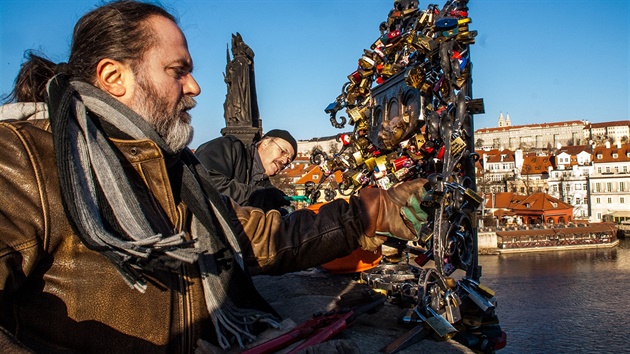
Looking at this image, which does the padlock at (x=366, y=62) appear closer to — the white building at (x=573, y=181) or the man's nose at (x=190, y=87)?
the man's nose at (x=190, y=87)

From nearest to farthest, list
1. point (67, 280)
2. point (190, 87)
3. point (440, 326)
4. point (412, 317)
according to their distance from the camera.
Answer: point (67, 280), point (190, 87), point (440, 326), point (412, 317)

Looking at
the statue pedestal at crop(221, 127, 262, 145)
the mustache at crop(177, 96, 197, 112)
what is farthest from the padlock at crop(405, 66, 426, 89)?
the statue pedestal at crop(221, 127, 262, 145)

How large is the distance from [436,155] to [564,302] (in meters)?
18.4

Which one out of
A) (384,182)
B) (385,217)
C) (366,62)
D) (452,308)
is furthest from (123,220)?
(366,62)

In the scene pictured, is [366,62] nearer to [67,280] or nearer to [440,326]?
[440,326]

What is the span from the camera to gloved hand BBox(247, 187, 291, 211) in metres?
4.85

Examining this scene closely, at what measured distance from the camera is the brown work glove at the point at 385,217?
2385 millimetres

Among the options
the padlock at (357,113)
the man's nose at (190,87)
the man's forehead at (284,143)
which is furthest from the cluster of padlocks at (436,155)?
the man's nose at (190,87)

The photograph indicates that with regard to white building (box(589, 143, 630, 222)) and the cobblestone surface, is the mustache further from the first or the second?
white building (box(589, 143, 630, 222))

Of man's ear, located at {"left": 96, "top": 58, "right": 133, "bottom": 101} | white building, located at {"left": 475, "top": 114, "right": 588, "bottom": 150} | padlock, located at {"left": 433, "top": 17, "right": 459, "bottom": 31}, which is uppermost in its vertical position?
white building, located at {"left": 475, "top": 114, "right": 588, "bottom": 150}

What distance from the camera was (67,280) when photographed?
152 cm

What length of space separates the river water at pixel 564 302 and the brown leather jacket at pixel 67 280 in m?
11.0

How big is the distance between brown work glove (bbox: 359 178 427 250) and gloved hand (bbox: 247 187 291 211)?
2.37 m

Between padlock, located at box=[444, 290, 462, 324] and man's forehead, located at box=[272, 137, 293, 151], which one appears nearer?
padlock, located at box=[444, 290, 462, 324]
